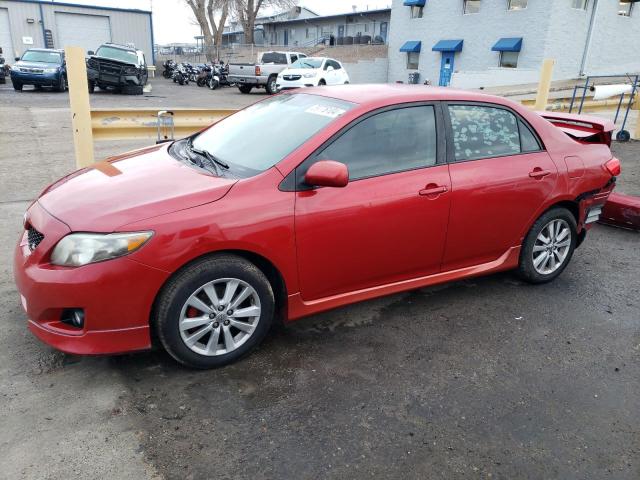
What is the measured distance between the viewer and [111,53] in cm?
2133

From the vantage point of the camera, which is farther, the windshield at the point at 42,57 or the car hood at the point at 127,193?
the windshield at the point at 42,57

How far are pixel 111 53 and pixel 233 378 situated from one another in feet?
71.6

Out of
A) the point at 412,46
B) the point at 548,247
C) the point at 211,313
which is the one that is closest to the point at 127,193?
the point at 211,313

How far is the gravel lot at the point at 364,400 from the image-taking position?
7.88 ft

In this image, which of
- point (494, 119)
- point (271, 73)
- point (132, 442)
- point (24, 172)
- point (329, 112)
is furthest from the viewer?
point (271, 73)

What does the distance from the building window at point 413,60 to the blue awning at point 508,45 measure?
6.71 m

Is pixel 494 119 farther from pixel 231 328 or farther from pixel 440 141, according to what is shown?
pixel 231 328

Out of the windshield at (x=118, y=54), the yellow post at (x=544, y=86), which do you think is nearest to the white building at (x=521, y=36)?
the yellow post at (x=544, y=86)

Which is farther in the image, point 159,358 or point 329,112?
point 329,112

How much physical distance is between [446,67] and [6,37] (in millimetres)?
30535

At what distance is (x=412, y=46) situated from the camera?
30641mm

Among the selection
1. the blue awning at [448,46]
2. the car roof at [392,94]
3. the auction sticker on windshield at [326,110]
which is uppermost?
the blue awning at [448,46]

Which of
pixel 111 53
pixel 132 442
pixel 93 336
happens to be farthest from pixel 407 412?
pixel 111 53

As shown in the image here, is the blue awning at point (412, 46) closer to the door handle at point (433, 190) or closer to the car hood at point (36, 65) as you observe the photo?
the car hood at point (36, 65)
